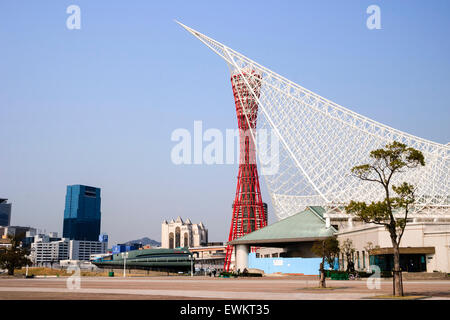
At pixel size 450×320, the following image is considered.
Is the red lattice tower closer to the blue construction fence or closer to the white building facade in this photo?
the blue construction fence

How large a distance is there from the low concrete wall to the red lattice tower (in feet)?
64.8

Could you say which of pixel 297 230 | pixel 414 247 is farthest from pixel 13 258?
pixel 414 247

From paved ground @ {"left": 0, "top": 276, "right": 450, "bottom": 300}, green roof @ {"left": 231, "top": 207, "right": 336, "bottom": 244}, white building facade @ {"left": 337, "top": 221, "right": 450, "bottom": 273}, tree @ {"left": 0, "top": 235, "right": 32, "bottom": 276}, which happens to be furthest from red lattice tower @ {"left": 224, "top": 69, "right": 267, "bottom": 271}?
paved ground @ {"left": 0, "top": 276, "right": 450, "bottom": 300}

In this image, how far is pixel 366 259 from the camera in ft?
228

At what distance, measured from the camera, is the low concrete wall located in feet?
247

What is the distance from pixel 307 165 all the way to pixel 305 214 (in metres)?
16.0

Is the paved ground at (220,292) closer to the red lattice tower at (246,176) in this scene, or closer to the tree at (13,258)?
the tree at (13,258)

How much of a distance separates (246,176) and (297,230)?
22.7 metres

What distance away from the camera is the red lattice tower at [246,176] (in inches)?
3903

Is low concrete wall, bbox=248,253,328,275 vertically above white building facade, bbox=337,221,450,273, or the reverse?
white building facade, bbox=337,221,450,273

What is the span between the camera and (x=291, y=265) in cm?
7712

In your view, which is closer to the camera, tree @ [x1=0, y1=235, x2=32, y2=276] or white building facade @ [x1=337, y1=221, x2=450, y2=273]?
white building facade @ [x1=337, y1=221, x2=450, y2=273]

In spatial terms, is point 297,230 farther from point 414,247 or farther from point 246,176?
point 414,247

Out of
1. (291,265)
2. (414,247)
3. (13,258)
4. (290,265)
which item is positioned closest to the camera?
(414,247)
